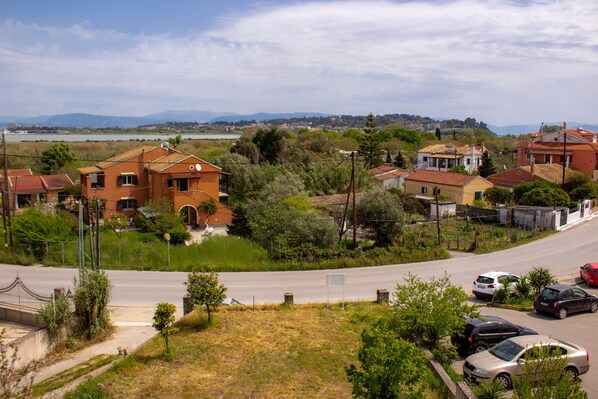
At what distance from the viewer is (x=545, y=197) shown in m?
42.5

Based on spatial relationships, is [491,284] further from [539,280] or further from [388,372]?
[388,372]

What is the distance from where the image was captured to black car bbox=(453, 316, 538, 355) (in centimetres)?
1583

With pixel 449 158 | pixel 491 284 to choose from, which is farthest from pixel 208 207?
pixel 449 158

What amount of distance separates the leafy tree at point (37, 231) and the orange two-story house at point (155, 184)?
37.3 feet

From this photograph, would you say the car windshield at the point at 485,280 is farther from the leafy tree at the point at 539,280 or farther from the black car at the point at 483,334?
the black car at the point at 483,334

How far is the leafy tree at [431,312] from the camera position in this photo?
1500cm

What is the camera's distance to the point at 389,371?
31.9ft

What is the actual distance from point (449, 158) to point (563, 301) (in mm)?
52646

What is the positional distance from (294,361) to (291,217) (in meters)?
18.0

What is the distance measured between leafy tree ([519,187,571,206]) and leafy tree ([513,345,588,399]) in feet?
116

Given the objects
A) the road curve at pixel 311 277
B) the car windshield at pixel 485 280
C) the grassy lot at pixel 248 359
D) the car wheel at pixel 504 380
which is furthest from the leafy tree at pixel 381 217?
the car wheel at pixel 504 380

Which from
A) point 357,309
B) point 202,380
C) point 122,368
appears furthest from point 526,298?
point 122,368

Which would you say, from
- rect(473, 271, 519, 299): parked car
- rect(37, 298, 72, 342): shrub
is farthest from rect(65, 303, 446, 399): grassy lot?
rect(473, 271, 519, 299): parked car

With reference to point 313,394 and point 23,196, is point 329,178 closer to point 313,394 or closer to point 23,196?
point 23,196
